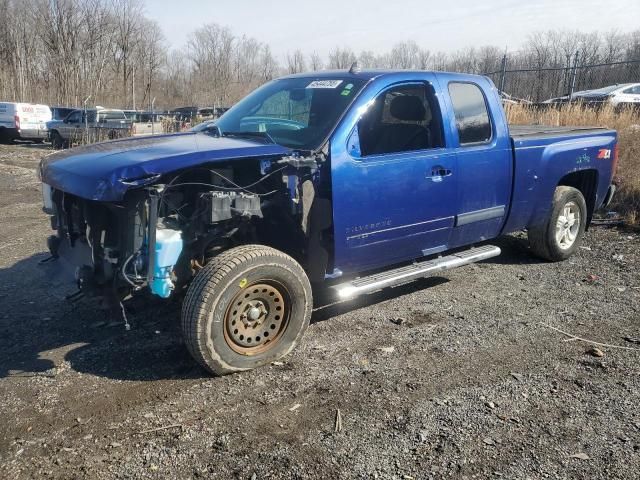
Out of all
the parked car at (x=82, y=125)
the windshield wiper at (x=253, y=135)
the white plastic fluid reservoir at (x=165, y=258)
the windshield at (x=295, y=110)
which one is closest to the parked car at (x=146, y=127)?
the parked car at (x=82, y=125)

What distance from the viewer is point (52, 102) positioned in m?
39.2

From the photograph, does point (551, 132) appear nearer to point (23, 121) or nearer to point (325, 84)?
point (325, 84)

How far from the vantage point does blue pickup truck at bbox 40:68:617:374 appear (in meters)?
3.41

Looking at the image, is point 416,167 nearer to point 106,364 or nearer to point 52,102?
point 106,364

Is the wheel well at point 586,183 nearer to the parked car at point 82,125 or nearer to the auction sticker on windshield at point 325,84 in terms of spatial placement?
the auction sticker on windshield at point 325,84

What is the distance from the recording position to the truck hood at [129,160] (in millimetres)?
3182

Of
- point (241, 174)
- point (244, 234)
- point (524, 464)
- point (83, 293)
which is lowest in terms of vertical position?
point (524, 464)

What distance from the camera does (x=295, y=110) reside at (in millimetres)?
4445

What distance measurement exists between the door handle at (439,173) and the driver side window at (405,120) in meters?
0.20

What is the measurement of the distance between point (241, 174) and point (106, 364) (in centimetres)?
163

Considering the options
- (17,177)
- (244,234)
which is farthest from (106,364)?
(17,177)

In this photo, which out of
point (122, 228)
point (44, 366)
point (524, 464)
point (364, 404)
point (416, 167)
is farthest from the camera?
point (416, 167)

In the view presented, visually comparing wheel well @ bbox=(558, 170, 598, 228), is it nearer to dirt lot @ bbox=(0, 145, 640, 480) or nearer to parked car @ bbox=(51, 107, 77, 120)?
dirt lot @ bbox=(0, 145, 640, 480)

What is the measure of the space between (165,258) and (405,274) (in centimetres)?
197
